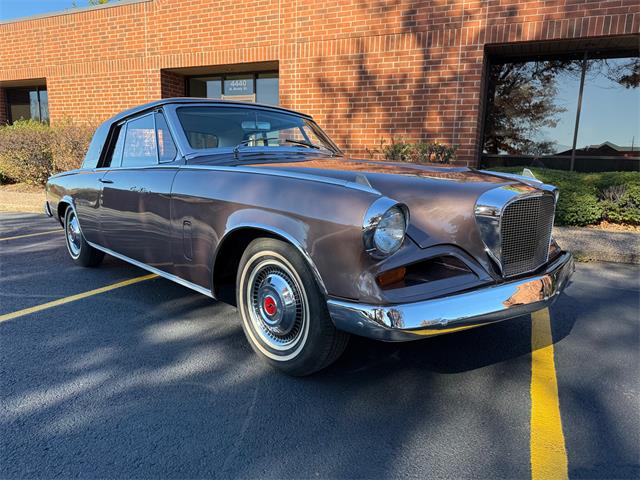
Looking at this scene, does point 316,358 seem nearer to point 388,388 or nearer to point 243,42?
point 388,388

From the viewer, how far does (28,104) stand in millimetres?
15188

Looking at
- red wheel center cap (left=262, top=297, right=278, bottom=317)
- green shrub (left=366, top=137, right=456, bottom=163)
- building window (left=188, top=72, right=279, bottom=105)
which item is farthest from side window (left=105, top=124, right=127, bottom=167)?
building window (left=188, top=72, right=279, bottom=105)

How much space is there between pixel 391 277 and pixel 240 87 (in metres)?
10.4

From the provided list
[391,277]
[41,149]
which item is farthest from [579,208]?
[41,149]

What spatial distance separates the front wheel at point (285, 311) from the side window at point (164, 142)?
117cm

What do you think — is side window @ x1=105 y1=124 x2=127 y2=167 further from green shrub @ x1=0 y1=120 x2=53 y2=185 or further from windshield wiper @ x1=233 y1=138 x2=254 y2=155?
green shrub @ x1=0 y1=120 x2=53 y2=185

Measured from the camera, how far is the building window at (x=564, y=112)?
8.99 meters

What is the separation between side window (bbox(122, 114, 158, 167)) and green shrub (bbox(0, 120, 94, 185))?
728 centimetres

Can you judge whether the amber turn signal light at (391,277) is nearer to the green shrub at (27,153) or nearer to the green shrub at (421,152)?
the green shrub at (421,152)

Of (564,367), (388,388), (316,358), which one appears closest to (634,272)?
(564,367)

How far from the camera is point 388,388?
2494 mm

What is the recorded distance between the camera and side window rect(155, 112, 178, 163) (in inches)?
132

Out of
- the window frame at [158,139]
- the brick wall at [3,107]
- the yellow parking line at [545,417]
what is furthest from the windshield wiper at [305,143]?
the brick wall at [3,107]

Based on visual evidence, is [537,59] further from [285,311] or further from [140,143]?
[285,311]
